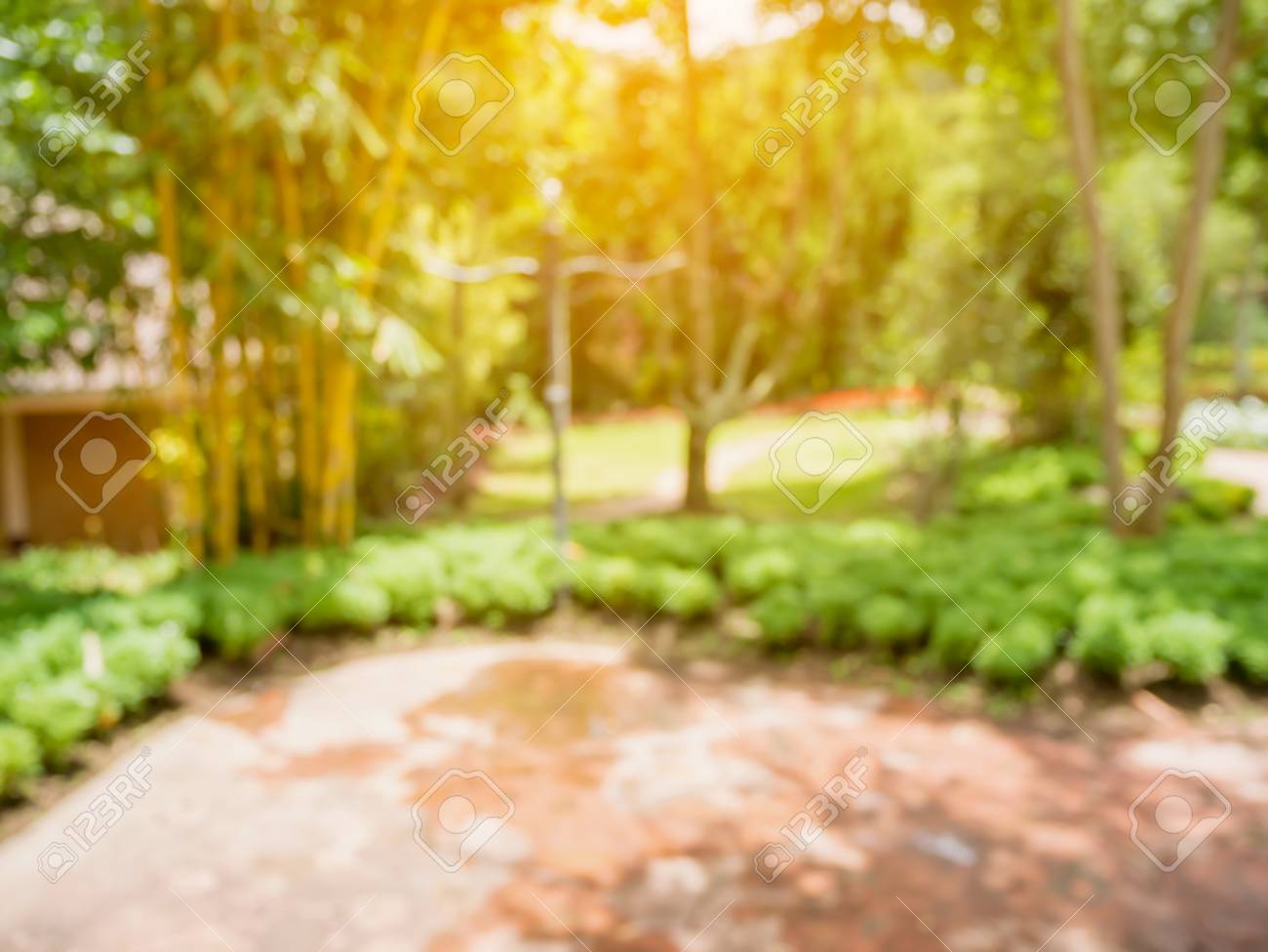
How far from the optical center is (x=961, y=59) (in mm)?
11398

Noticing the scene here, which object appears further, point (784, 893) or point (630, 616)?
point (630, 616)

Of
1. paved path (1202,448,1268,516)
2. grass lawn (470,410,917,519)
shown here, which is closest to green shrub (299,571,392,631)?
grass lawn (470,410,917,519)

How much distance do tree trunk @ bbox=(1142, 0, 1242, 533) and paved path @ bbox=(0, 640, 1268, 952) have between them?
4465 mm

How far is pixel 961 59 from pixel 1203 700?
25.8 feet

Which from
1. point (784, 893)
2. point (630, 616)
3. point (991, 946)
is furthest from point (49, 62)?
point (991, 946)

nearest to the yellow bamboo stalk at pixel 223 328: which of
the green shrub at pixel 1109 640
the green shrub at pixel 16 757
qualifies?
the green shrub at pixel 16 757

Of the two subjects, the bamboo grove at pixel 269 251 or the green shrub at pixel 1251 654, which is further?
the bamboo grove at pixel 269 251

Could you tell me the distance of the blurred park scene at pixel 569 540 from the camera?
16.2 feet

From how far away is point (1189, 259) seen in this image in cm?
986

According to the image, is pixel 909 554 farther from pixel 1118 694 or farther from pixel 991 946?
pixel 991 946

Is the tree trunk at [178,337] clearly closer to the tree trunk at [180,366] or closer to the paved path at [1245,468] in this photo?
the tree trunk at [180,366]

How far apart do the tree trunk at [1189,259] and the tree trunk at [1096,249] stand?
586mm

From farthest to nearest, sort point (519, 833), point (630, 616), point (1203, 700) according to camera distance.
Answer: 1. point (630, 616)
2. point (1203, 700)
3. point (519, 833)

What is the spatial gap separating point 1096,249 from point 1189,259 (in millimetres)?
1047
